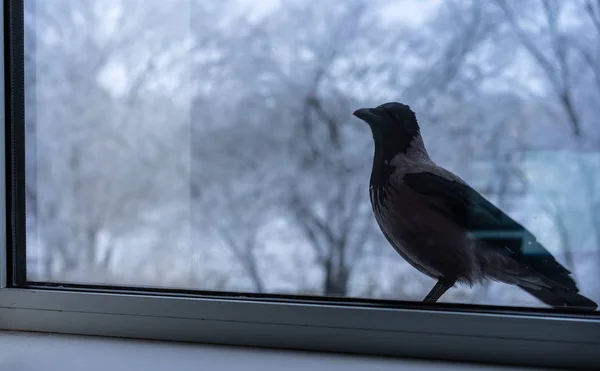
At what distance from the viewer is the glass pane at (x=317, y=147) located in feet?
2.15

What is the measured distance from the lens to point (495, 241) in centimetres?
63

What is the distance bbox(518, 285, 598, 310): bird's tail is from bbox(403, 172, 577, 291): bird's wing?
2 centimetres

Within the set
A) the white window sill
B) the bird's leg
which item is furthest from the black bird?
the white window sill

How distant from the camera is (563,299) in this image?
61cm

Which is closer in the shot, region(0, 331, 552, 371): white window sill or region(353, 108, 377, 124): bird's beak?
region(0, 331, 552, 371): white window sill

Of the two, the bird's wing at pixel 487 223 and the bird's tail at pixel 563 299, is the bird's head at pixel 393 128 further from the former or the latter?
the bird's tail at pixel 563 299

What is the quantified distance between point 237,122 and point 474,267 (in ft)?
3.21

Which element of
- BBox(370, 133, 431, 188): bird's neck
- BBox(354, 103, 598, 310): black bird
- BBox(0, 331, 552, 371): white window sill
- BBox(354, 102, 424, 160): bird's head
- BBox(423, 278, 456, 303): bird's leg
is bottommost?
BBox(0, 331, 552, 371): white window sill

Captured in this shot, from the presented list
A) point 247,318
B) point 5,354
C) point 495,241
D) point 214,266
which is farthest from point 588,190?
point 5,354

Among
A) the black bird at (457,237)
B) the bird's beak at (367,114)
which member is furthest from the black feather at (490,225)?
the bird's beak at (367,114)

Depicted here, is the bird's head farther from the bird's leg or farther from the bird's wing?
the bird's leg

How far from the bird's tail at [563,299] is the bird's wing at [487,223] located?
0.05ft

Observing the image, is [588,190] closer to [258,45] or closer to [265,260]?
[265,260]

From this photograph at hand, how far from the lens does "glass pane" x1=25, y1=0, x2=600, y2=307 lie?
2.15 feet
